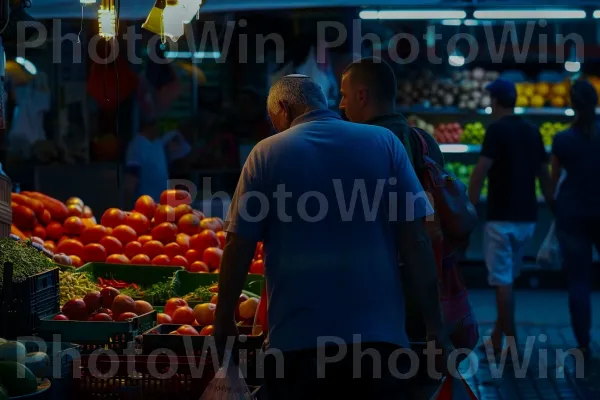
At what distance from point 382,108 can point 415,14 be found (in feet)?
26.6

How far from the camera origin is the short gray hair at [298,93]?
4090 mm

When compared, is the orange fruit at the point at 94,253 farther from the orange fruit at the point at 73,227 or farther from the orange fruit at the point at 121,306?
the orange fruit at the point at 121,306

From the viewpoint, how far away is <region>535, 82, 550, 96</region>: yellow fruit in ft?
42.2

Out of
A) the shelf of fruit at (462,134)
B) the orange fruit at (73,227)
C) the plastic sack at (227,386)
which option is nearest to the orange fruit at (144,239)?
the orange fruit at (73,227)

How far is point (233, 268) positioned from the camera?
389 centimetres

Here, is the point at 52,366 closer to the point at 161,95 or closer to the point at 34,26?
the point at 34,26

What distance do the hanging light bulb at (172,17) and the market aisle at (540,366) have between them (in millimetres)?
3345

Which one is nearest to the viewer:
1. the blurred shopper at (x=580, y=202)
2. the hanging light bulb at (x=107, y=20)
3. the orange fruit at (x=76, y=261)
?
the hanging light bulb at (x=107, y=20)

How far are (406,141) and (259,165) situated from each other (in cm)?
107

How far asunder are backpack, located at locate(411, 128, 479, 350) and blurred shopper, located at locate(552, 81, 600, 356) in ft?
12.1

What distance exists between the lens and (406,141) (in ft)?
15.5

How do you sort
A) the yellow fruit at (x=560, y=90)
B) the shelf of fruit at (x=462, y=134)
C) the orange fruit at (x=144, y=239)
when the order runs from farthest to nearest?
1. the yellow fruit at (x=560, y=90)
2. the shelf of fruit at (x=462, y=134)
3. the orange fruit at (x=144, y=239)

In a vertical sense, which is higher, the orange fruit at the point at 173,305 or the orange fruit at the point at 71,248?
the orange fruit at the point at 71,248

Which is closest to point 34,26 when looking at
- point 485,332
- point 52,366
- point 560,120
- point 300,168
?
point 52,366
